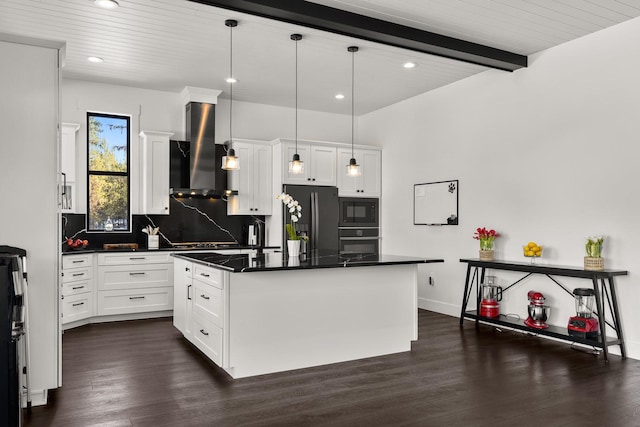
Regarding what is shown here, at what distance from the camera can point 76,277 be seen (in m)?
5.38

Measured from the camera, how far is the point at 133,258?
5.79m

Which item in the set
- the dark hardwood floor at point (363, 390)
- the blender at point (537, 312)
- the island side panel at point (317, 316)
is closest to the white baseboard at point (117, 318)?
the dark hardwood floor at point (363, 390)

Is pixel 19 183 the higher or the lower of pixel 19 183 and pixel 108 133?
the lower

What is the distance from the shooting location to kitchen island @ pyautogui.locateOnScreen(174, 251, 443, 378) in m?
3.64

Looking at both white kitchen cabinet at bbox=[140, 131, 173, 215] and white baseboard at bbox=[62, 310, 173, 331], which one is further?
white kitchen cabinet at bbox=[140, 131, 173, 215]

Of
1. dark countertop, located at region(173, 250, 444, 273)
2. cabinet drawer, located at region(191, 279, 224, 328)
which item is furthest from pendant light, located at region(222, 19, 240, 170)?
cabinet drawer, located at region(191, 279, 224, 328)

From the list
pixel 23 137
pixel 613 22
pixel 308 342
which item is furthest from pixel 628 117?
pixel 23 137

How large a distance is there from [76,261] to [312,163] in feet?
10.5

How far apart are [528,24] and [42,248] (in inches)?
166

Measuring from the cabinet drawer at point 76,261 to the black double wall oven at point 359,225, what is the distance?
3.22 meters

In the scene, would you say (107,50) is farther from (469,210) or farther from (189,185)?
(469,210)

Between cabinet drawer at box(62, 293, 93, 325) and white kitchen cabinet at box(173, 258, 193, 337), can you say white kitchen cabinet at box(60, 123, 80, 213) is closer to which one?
cabinet drawer at box(62, 293, 93, 325)

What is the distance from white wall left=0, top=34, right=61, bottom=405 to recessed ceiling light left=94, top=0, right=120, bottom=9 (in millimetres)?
838

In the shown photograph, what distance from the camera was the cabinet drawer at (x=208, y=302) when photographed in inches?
147
